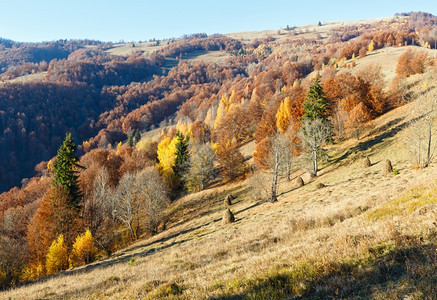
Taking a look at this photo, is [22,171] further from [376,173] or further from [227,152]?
[376,173]

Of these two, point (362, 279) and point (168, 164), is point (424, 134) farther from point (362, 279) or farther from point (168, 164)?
point (168, 164)

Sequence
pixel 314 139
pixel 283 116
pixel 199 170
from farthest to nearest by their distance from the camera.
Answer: pixel 283 116 → pixel 199 170 → pixel 314 139

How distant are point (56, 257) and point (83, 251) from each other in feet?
11.5

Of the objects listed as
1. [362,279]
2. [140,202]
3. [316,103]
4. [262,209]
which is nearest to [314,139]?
[316,103]

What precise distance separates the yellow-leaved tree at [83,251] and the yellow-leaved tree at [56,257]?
108 centimetres

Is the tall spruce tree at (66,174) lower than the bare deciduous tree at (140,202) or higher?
higher

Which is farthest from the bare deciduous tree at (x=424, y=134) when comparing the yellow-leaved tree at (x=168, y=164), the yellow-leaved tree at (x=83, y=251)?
the yellow-leaved tree at (x=168, y=164)

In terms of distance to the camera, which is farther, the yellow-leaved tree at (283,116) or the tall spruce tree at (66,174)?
the yellow-leaved tree at (283,116)

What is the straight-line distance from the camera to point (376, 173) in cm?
2602

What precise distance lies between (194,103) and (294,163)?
427 feet

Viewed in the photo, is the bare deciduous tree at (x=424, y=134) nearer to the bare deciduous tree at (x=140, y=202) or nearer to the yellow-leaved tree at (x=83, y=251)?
the bare deciduous tree at (x=140, y=202)

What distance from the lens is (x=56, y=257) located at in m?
28.6

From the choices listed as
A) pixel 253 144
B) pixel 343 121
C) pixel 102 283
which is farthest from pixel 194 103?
pixel 102 283

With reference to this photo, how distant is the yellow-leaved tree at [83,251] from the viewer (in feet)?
94.6
